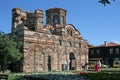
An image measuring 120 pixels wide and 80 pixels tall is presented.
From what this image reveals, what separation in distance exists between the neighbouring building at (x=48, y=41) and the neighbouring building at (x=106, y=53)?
63.3 ft

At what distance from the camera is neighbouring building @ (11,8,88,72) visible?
46.8m

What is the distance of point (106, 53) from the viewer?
78062 millimetres

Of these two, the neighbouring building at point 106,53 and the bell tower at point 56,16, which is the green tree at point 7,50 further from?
the neighbouring building at point 106,53

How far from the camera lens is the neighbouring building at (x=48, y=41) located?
153ft

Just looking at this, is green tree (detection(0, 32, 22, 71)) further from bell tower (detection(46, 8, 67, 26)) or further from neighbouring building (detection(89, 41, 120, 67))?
neighbouring building (detection(89, 41, 120, 67))

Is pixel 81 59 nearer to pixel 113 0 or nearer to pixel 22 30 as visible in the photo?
pixel 22 30

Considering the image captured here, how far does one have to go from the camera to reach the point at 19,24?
53031mm

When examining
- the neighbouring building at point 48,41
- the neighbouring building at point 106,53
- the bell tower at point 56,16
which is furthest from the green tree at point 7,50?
the neighbouring building at point 106,53

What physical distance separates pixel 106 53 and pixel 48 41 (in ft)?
104

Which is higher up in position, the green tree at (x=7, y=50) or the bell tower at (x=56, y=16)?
the bell tower at (x=56, y=16)

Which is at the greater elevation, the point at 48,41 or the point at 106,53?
the point at 48,41

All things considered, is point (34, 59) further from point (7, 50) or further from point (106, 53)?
point (106, 53)

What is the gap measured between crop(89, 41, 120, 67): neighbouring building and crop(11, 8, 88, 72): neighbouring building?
19279 mm

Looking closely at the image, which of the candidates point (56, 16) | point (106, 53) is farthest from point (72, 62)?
point (106, 53)
